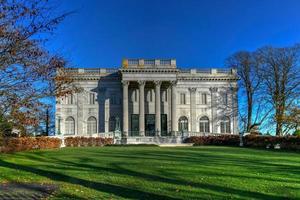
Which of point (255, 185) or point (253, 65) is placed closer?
point (255, 185)

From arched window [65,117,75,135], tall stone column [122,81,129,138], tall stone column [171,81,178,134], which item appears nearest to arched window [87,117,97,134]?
arched window [65,117,75,135]

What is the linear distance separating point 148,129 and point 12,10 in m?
52.0

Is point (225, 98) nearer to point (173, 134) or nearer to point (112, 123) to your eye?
point (173, 134)

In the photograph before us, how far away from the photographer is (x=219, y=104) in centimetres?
6178

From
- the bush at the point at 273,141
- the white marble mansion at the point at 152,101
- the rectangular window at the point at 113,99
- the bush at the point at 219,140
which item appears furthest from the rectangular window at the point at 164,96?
the bush at the point at 273,141

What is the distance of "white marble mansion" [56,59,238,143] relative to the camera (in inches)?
2286

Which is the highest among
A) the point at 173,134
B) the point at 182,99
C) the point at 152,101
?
the point at 182,99

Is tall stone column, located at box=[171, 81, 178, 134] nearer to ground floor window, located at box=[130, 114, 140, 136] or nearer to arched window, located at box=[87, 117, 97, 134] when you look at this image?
ground floor window, located at box=[130, 114, 140, 136]

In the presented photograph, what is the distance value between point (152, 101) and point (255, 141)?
2507 centimetres

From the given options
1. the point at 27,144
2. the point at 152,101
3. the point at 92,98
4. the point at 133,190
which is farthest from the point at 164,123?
the point at 133,190

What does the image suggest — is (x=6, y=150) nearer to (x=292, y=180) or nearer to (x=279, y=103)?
(x=292, y=180)

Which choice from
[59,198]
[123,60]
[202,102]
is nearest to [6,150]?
[59,198]

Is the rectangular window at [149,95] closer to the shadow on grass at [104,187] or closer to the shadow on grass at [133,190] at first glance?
the shadow on grass at [133,190]

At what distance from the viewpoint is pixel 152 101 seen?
6088cm
